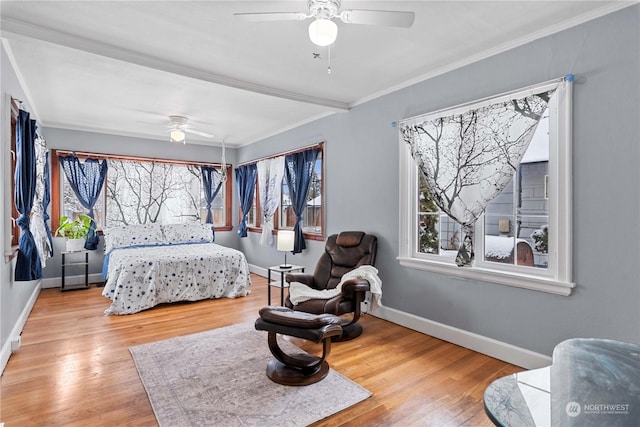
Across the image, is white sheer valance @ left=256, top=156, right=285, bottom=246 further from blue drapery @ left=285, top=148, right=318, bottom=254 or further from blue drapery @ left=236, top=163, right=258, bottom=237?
blue drapery @ left=285, top=148, right=318, bottom=254

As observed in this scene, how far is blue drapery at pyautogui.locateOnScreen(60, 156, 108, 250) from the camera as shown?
5582 millimetres

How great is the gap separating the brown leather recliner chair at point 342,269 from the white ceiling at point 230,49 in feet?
5.53

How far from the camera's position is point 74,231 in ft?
17.5

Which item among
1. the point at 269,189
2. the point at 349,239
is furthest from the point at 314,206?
the point at 349,239

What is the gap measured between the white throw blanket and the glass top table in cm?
212

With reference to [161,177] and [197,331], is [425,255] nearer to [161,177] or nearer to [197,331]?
[197,331]

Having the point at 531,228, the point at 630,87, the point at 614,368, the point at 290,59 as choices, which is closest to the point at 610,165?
the point at 630,87

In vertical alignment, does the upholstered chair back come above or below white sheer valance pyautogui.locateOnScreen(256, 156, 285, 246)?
below

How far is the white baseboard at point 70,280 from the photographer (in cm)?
541

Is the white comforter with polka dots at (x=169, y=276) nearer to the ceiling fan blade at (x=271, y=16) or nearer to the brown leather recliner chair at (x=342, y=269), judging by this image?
the brown leather recliner chair at (x=342, y=269)

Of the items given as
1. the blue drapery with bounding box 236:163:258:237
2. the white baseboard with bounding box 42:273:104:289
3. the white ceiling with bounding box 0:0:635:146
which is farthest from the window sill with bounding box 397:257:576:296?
the white baseboard with bounding box 42:273:104:289

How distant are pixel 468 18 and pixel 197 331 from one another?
3.73m

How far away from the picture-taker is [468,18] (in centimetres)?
243

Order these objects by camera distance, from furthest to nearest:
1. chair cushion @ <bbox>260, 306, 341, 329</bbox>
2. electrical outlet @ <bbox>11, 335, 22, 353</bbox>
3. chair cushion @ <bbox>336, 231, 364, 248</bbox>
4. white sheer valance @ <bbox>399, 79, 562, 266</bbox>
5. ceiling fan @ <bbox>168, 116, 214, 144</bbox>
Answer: ceiling fan @ <bbox>168, 116, 214, 144</bbox> → chair cushion @ <bbox>336, 231, 364, 248</bbox> → electrical outlet @ <bbox>11, 335, 22, 353</bbox> → white sheer valance @ <bbox>399, 79, 562, 266</bbox> → chair cushion @ <bbox>260, 306, 341, 329</bbox>
